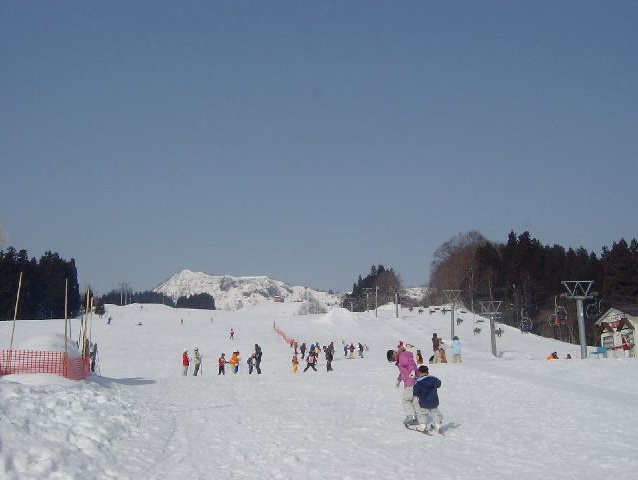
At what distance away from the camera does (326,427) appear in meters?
13.9

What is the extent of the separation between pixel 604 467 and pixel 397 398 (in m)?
8.52

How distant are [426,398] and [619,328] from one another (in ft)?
125

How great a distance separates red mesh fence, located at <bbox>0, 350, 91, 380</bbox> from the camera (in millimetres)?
17516

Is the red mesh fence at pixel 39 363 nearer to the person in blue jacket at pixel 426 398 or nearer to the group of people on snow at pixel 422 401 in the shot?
the group of people on snow at pixel 422 401

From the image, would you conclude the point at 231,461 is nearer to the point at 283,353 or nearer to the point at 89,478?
the point at 89,478

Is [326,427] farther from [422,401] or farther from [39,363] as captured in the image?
[39,363]

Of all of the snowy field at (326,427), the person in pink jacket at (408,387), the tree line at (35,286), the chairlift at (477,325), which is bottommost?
the snowy field at (326,427)

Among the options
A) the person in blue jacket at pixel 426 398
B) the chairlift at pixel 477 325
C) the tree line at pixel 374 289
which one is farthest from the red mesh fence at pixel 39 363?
the tree line at pixel 374 289

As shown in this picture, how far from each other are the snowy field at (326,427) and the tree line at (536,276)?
5011 cm

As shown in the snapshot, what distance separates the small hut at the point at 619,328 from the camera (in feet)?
147

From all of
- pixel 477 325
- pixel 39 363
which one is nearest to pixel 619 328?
pixel 477 325

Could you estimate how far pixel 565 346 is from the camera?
199ft

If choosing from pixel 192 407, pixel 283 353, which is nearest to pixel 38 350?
pixel 192 407

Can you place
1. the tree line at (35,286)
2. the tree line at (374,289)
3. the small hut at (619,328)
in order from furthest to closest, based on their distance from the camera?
1. the tree line at (374,289)
2. the tree line at (35,286)
3. the small hut at (619,328)
